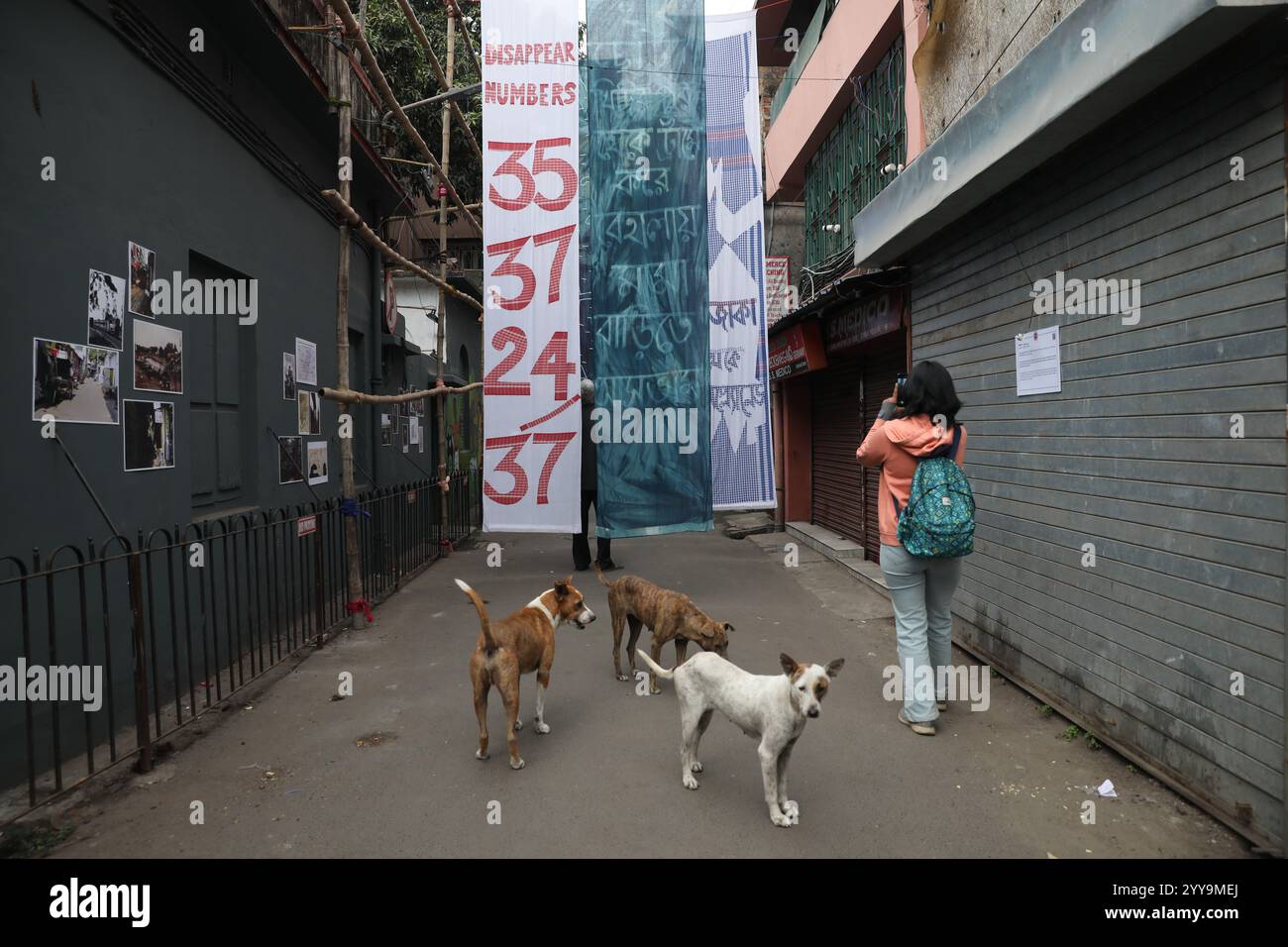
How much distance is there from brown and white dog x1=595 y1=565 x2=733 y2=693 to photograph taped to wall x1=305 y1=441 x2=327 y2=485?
485cm

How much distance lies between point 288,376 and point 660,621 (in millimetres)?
5463

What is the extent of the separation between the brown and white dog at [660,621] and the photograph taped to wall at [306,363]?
16.4ft

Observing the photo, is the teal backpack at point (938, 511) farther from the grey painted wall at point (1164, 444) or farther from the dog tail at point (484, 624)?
the dog tail at point (484, 624)

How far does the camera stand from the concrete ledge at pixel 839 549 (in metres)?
9.10

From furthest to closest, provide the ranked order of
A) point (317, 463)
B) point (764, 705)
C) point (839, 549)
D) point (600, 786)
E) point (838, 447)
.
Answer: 1. point (838, 447)
2. point (839, 549)
3. point (317, 463)
4. point (600, 786)
5. point (764, 705)

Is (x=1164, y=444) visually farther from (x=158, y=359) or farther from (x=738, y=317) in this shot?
(x=158, y=359)

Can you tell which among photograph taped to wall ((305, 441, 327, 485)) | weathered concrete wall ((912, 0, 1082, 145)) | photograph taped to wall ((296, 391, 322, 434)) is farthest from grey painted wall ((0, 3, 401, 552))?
weathered concrete wall ((912, 0, 1082, 145))

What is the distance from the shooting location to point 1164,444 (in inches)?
153

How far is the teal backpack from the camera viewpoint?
14.3ft

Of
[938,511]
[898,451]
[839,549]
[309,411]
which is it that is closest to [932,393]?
[898,451]

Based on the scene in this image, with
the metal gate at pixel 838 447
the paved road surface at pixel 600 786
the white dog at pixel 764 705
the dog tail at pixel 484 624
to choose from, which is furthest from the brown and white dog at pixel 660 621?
the metal gate at pixel 838 447

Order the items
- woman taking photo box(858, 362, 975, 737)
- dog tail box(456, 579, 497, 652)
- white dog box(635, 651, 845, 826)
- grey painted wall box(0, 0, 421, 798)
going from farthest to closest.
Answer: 1. woman taking photo box(858, 362, 975, 737)
2. grey painted wall box(0, 0, 421, 798)
3. dog tail box(456, 579, 497, 652)
4. white dog box(635, 651, 845, 826)

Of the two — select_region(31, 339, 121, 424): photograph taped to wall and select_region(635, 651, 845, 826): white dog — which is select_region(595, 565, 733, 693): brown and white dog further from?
select_region(31, 339, 121, 424): photograph taped to wall

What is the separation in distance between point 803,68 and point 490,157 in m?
7.67
